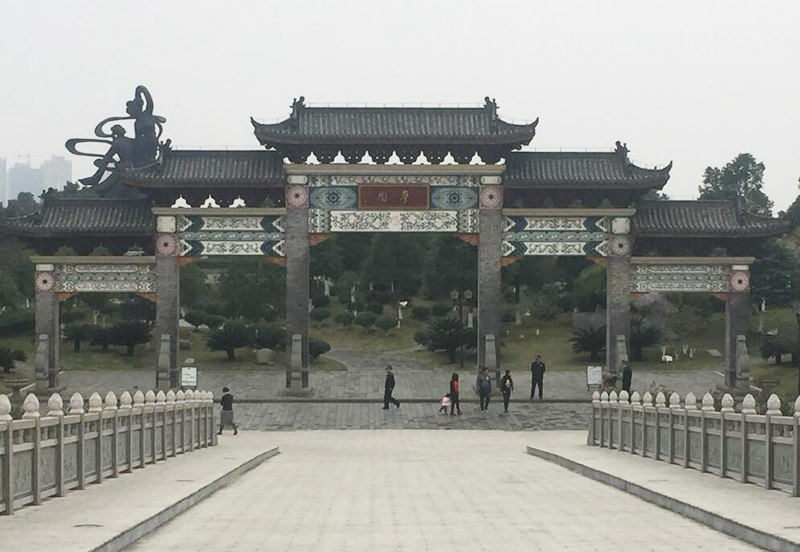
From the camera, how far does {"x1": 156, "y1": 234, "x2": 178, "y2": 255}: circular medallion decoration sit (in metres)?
42.7

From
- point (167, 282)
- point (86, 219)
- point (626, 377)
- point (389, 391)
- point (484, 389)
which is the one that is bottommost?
point (389, 391)

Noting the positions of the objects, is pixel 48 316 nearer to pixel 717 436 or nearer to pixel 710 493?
pixel 717 436

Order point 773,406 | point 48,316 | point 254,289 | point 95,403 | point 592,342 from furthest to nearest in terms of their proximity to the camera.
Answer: point 254,289 → point 592,342 → point 48,316 → point 95,403 → point 773,406

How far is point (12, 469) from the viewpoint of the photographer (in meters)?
13.6

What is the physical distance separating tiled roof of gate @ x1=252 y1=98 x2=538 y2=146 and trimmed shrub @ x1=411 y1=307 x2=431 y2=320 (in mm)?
26306

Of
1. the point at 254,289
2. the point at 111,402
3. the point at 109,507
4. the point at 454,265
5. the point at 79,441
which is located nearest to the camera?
the point at 109,507

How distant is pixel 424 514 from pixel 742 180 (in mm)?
81742

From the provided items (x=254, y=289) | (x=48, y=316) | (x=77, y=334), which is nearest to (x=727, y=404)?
(x=48, y=316)

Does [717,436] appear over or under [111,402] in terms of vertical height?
under

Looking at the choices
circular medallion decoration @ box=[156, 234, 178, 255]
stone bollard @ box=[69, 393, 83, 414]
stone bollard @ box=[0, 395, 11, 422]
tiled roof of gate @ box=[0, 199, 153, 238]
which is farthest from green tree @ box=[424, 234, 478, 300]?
stone bollard @ box=[0, 395, 11, 422]

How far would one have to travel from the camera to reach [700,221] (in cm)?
4412

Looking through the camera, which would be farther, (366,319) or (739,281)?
(366,319)

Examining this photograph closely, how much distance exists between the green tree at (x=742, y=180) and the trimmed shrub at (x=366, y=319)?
31906 millimetres

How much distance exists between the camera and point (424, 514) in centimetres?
1486
